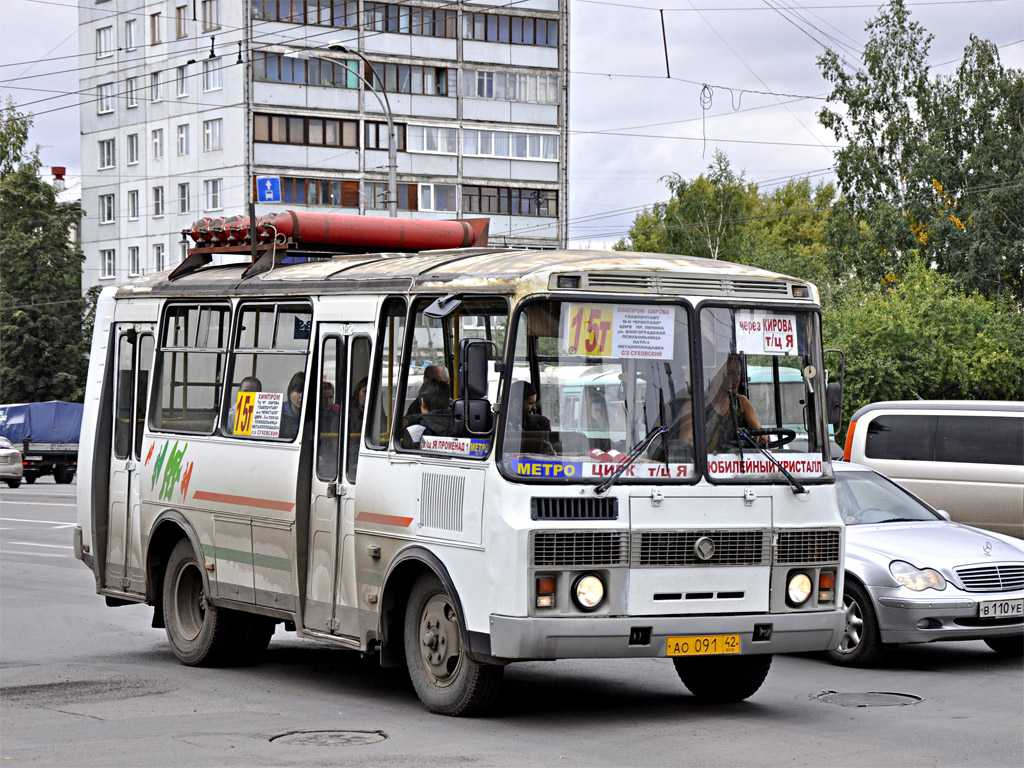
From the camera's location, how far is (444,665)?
30.4ft

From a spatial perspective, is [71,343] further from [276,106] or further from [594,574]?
[594,574]

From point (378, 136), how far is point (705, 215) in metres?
17.3

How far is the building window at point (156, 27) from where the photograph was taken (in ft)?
227

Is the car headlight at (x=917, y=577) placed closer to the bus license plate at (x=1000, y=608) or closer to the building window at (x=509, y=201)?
the bus license plate at (x=1000, y=608)

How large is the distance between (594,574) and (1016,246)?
46986mm

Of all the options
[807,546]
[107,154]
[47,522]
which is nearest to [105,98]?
[107,154]

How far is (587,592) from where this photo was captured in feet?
28.5

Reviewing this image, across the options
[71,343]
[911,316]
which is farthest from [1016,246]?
[71,343]

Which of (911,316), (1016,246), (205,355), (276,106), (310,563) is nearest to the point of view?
(310,563)

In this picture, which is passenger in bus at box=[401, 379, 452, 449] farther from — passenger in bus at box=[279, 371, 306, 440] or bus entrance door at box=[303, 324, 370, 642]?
passenger in bus at box=[279, 371, 306, 440]

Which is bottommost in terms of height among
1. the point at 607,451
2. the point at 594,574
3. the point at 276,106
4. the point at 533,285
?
the point at 594,574

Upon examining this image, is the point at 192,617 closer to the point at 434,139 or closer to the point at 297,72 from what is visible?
the point at 297,72

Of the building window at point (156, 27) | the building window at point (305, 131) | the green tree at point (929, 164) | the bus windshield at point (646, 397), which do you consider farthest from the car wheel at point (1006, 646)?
the building window at point (156, 27)

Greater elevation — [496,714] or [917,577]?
[917,577]
